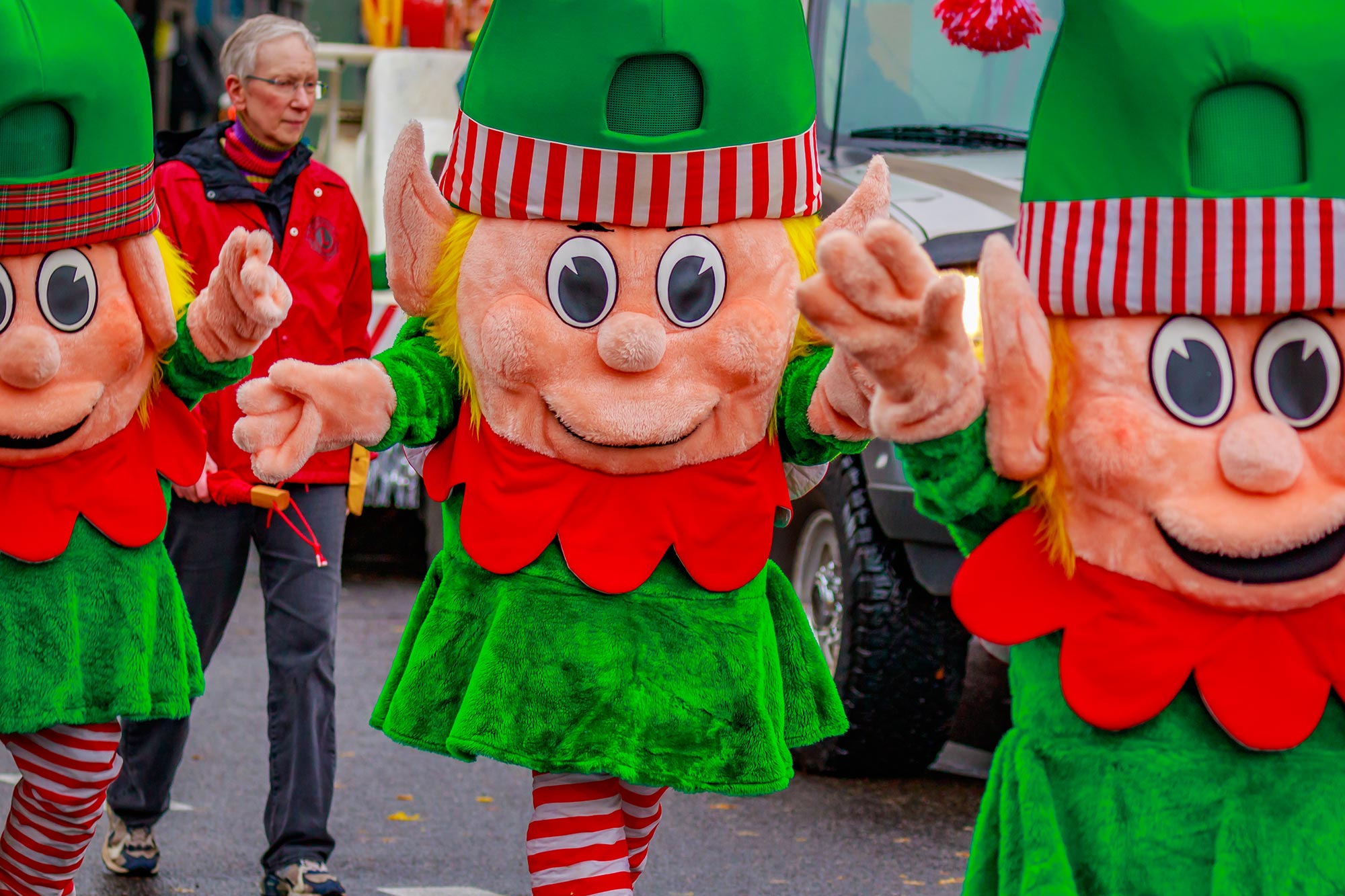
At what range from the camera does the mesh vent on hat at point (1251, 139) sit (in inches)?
106

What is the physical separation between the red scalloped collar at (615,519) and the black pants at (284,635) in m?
1.26

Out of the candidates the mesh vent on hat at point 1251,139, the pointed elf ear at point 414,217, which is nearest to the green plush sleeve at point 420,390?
the pointed elf ear at point 414,217

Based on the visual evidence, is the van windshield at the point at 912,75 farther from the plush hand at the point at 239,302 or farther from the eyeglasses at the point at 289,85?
the plush hand at the point at 239,302

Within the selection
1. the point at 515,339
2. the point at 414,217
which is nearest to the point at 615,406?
the point at 515,339

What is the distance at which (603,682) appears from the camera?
3.41m

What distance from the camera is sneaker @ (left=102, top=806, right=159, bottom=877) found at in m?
4.81

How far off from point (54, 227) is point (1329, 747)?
2.51 metres

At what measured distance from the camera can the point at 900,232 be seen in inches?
98.9

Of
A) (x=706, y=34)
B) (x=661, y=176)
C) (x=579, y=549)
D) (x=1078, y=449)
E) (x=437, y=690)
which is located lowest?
(x=437, y=690)

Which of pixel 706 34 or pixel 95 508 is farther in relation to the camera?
pixel 95 508

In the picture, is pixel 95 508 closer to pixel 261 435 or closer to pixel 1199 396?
pixel 261 435

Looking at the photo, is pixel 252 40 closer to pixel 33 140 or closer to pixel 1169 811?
pixel 33 140

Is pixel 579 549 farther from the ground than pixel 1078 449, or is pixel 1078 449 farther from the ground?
pixel 1078 449

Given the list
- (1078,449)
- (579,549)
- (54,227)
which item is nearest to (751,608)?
(579,549)
